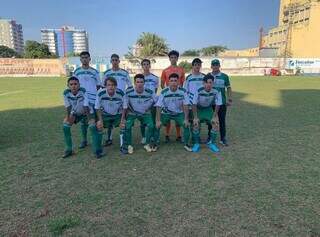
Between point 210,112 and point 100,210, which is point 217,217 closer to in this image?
→ point 100,210

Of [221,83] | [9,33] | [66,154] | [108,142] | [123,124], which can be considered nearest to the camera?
[66,154]

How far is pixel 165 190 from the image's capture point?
13.3 ft

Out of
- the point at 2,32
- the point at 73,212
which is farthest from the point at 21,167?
the point at 2,32

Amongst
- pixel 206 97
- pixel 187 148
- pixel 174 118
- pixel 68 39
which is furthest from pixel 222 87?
pixel 68 39

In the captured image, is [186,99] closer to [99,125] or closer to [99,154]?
[99,125]

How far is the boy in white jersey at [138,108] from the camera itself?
5.73 m

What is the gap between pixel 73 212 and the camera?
3500 millimetres

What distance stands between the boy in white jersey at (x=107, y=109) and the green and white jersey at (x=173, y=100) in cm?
78

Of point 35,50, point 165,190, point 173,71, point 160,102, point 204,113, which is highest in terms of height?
point 35,50

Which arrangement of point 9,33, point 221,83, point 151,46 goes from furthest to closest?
point 9,33 → point 151,46 → point 221,83

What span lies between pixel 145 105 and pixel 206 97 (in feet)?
3.88

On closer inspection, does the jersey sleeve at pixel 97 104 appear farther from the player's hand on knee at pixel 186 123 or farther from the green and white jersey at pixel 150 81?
the player's hand on knee at pixel 186 123

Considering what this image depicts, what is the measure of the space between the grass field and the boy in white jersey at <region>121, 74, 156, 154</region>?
14.4 inches

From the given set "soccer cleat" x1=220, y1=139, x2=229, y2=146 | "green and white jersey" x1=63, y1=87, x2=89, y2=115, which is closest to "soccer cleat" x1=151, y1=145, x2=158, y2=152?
"soccer cleat" x1=220, y1=139, x2=229, y2=146
